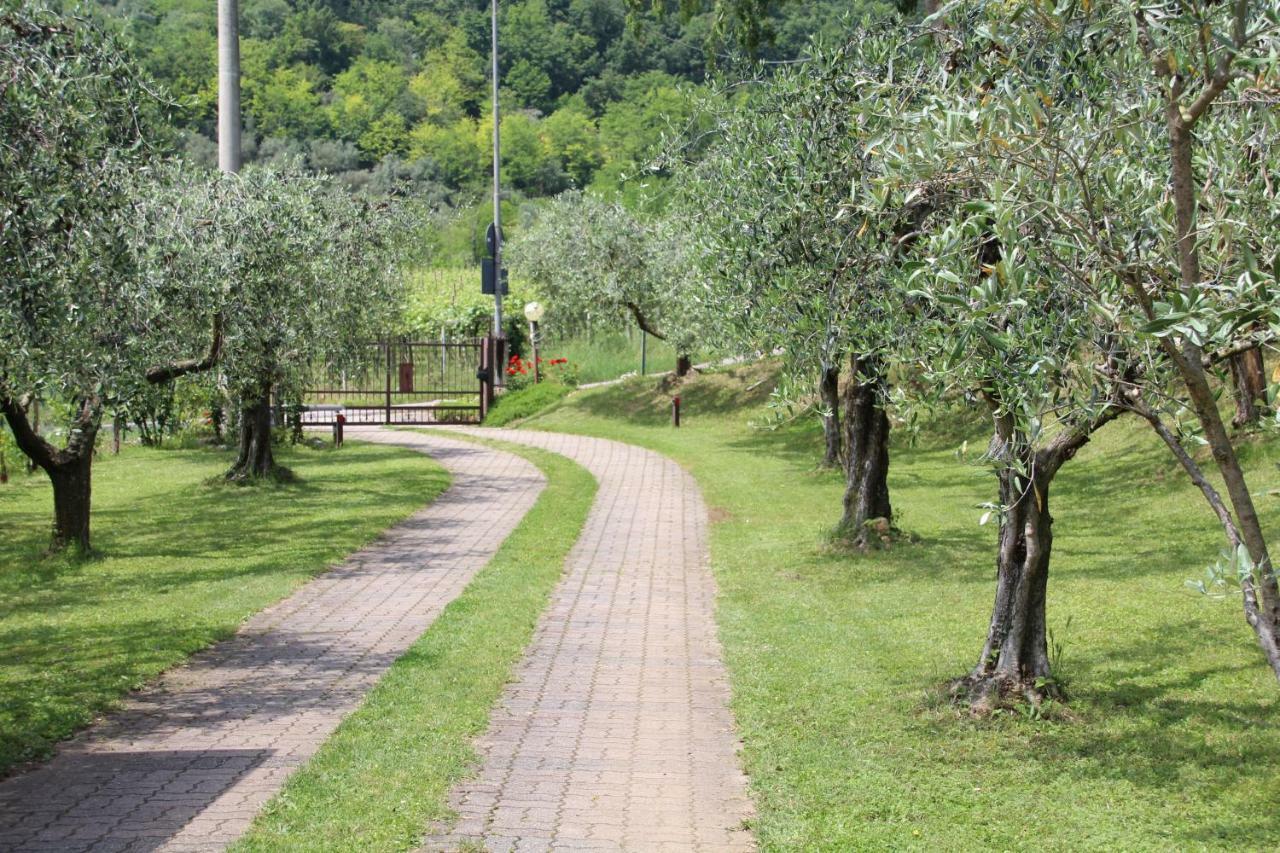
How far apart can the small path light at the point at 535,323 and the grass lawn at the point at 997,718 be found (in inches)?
778

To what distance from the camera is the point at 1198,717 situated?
715 cm

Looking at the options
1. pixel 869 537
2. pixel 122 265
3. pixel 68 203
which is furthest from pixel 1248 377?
pixel 68 203

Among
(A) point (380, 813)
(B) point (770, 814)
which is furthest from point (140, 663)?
(B) point (770, 814)

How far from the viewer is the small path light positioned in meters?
35.5

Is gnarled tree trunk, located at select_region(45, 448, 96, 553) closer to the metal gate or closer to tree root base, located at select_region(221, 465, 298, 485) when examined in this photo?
tree root base, located at select_region(221, 465, 298, 485)

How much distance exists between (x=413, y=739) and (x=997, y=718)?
330 cm

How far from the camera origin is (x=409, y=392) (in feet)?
108

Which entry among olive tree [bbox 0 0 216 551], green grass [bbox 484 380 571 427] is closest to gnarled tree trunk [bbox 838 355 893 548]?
olive tree [bbox 0 0 216 551]

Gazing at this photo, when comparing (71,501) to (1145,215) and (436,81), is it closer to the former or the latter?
(1145,215)

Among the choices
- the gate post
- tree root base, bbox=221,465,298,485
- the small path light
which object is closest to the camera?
tree root base, bbox=221,465,298,485

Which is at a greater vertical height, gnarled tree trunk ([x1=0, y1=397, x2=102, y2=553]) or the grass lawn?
gnarled tree trunk ([x1=0, y1=397, x2=102, y2=553])

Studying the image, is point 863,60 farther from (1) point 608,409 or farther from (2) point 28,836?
(1) point 608,409

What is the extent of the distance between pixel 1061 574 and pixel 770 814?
22.3ft

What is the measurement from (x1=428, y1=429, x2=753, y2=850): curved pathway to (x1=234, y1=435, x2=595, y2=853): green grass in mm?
159
